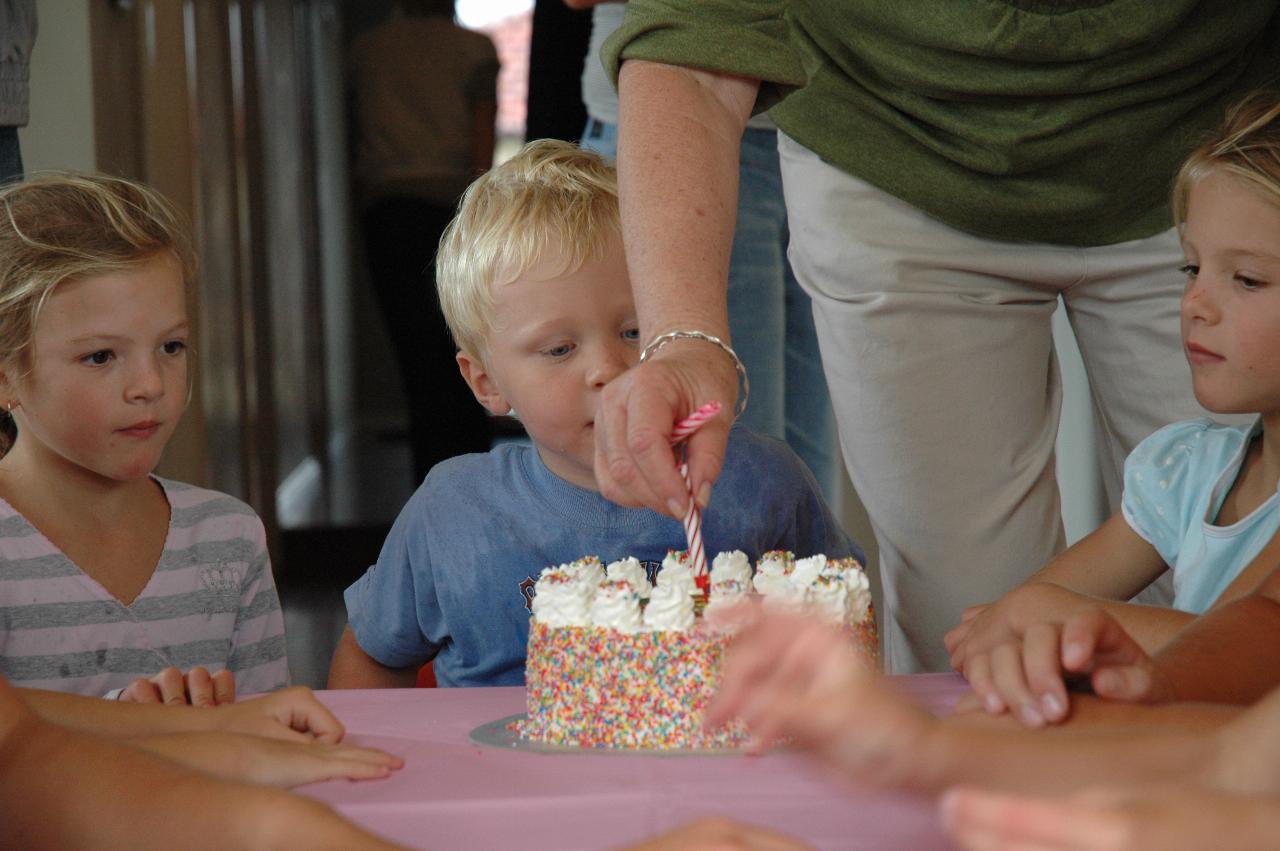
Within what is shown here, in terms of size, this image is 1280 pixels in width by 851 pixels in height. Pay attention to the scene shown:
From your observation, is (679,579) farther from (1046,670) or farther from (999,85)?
(999,85)

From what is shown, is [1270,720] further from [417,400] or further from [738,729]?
[417,400]

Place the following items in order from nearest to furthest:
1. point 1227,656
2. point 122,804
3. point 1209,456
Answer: point 122,804 < point 1227,656 < point 1209,456

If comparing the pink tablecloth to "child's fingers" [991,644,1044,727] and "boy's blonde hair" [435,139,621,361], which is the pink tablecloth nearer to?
"child's fingers" [991,644,1044,727]

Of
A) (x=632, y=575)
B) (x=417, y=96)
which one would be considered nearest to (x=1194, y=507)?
(x=632, y=575)

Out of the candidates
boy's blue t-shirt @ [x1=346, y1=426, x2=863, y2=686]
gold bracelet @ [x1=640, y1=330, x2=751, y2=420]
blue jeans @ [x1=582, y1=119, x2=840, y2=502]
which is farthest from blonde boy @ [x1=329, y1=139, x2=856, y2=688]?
blue jeans @ [x1=582, y1=119, x2=840, y2=502]

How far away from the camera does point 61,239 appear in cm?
165

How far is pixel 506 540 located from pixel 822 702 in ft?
3.36

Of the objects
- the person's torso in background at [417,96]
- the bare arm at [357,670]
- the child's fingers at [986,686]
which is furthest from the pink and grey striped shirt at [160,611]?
the person's torso in background at [417,96]

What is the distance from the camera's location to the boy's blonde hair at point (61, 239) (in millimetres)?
1606

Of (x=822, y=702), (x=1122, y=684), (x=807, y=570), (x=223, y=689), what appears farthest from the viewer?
(x=223, y=689)

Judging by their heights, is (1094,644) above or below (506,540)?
above

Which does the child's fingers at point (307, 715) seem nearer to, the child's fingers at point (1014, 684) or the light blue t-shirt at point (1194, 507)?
the child's fingers at point (1014, 684)

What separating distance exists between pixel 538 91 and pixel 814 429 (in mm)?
839

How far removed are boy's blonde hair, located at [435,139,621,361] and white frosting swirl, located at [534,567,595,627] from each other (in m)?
0.49
